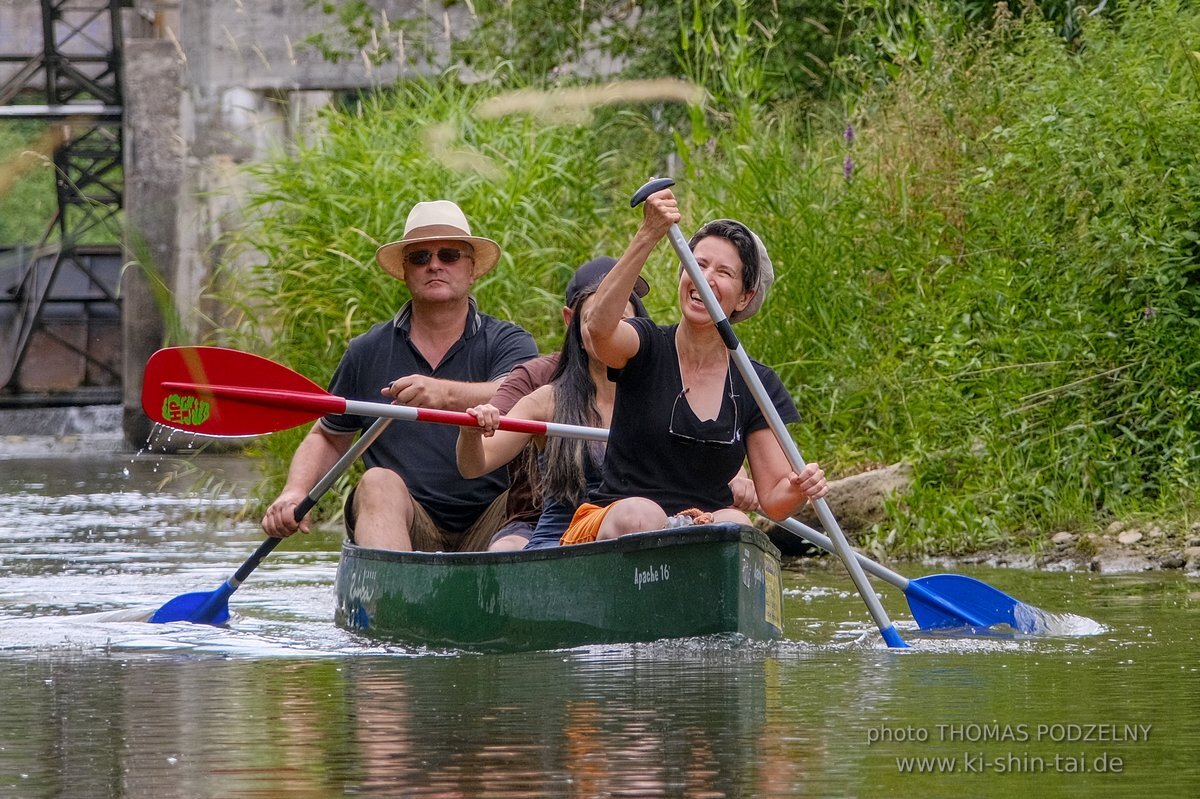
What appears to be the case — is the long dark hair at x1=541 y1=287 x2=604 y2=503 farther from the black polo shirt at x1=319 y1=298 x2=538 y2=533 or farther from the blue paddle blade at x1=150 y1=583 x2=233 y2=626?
the blue paddle blade at x1=150 y1=583 x2=233 y2=626

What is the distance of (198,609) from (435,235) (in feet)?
4.57

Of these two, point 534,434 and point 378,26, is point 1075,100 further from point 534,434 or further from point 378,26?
point 378,26

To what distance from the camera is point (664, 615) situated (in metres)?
4.34

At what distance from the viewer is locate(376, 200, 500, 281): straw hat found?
5848 millimetres

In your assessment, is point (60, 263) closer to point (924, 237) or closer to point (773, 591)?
point (924, 237)

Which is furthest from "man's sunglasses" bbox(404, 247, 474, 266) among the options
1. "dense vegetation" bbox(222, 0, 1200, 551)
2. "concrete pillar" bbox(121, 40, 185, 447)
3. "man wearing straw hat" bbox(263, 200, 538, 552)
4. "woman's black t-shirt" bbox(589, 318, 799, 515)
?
"concrete pillar" bbox(121, 40, 185, 447)

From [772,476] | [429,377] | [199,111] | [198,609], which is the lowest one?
[198,609]

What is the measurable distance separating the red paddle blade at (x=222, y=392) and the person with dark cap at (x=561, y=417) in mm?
517

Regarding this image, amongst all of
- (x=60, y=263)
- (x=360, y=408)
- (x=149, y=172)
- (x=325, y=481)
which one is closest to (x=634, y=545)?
(x=360, y=408)

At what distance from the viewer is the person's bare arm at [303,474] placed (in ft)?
18.0

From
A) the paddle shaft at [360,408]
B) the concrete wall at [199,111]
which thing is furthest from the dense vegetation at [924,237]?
the concrete wall at [199,111]

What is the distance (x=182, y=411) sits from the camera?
5.47 meters

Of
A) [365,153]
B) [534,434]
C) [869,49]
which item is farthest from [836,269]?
[534,434]

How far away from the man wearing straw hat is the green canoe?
0.63 meters
